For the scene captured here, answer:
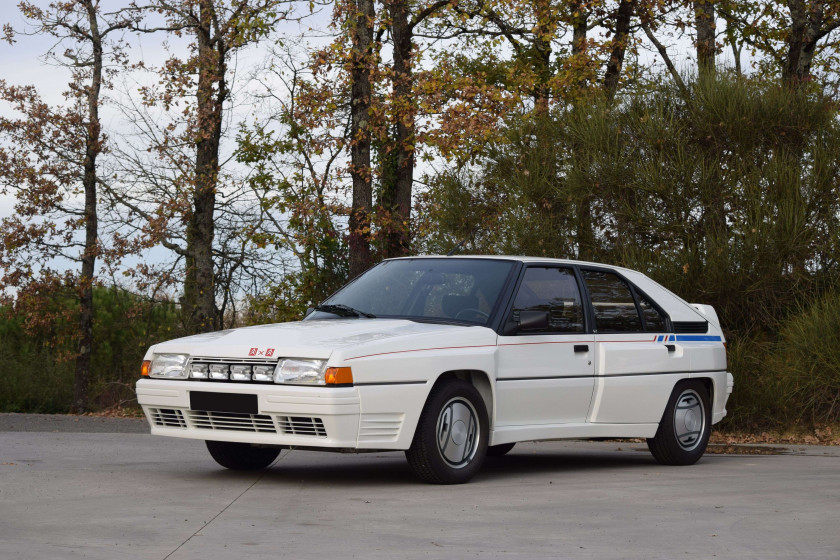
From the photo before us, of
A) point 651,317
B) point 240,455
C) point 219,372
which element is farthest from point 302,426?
point 651,317

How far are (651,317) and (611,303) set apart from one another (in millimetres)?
545

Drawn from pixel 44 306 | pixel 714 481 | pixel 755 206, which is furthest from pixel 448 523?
pixel 44 306

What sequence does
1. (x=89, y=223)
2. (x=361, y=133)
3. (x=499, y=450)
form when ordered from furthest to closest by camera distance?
1. (x=89, y=223)
2. (x=361, y=133)
3. (x=499, y=450)

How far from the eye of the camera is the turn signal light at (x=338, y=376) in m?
7.70

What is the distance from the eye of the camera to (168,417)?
8516mm

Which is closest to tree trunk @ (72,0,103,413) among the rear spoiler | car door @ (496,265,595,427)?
the rear spoiler

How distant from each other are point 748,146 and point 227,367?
38.2 ft

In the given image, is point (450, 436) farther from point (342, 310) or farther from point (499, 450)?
point (499, 450)

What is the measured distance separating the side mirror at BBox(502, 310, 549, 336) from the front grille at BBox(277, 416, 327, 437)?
171 cm

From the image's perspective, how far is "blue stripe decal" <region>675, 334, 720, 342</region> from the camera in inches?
417

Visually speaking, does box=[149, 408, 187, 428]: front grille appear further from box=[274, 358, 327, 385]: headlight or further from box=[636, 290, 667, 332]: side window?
box=[636, 290, 667, 332]: side window

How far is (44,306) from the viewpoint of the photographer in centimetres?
2533

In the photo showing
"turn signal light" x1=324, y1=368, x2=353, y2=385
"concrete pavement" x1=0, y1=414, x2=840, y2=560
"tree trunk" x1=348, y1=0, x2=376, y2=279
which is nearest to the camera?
"concrete pavement" x1=0, y1=414, x2=840, y2=560

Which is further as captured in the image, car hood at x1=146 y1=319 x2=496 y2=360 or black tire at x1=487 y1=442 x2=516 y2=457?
black tire at x1=487 y1=442 x2=516 y2=457
